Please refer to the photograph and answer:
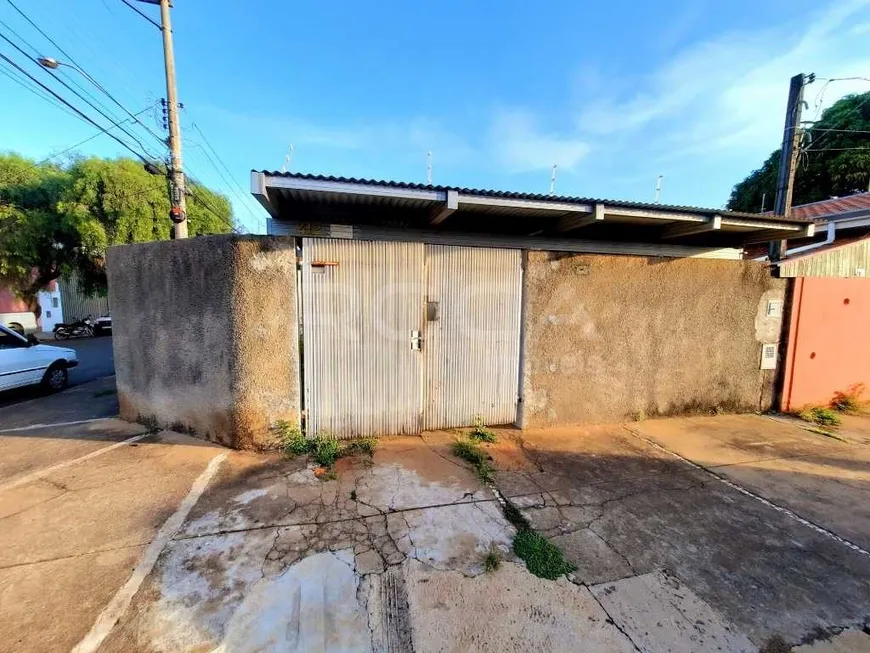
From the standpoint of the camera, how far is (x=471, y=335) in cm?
483

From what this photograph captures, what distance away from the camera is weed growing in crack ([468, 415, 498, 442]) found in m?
4.68

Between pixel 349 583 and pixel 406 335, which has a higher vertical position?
pixel 406 335

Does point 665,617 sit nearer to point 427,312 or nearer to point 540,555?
point 540,555

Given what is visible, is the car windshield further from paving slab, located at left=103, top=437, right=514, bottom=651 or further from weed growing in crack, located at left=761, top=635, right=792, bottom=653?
weed growing in crack, located at left=761, top=635, right=792, bottom=653

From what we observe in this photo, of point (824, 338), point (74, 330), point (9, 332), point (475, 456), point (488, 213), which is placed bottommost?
point (475, 456)

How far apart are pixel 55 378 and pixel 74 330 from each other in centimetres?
1445

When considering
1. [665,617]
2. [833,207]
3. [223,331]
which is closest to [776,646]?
[665,617]

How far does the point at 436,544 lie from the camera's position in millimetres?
2770


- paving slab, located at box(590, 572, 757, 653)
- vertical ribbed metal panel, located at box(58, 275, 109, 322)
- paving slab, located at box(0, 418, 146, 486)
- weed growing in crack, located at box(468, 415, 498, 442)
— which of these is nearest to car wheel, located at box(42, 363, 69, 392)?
paving slab, located at box(0, 418, 146, 486)

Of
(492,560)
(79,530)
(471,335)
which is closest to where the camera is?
(492,560)

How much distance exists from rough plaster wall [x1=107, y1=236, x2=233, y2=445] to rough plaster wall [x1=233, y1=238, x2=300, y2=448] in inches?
6.2

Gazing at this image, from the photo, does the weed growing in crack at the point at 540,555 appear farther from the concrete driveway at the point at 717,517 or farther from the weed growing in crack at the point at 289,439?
the weed growing in crack at the point at 289,439

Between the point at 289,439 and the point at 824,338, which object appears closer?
the point at 289,439

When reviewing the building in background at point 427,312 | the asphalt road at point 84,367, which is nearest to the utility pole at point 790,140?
the building in background at point 427,312
